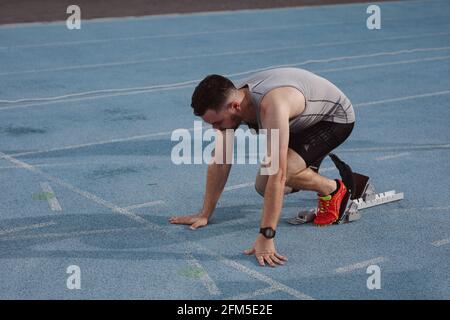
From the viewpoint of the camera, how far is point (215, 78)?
4207 millimetres

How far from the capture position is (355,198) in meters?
5.21

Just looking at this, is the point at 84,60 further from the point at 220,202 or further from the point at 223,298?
the point at 223,298

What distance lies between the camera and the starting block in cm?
498

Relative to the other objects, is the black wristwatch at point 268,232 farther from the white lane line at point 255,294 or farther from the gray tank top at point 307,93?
the gray tank top at point 307,93

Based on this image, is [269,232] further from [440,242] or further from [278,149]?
[440,242]

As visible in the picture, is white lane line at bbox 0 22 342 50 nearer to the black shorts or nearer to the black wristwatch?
the black shorts

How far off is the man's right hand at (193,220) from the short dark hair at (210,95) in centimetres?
101

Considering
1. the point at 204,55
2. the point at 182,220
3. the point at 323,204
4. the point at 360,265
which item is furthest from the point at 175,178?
the point at 204,55

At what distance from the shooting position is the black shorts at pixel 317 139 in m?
4.78

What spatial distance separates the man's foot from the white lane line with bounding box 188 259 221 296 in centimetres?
109

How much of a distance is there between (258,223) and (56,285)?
63.4 inches

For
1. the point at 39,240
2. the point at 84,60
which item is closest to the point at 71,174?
the point at 39,240

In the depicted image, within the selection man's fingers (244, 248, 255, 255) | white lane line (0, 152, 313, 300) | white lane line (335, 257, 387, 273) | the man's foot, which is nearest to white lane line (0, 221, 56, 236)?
white lane line (0, 152, 313, 300)

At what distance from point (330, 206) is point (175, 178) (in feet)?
5.30
